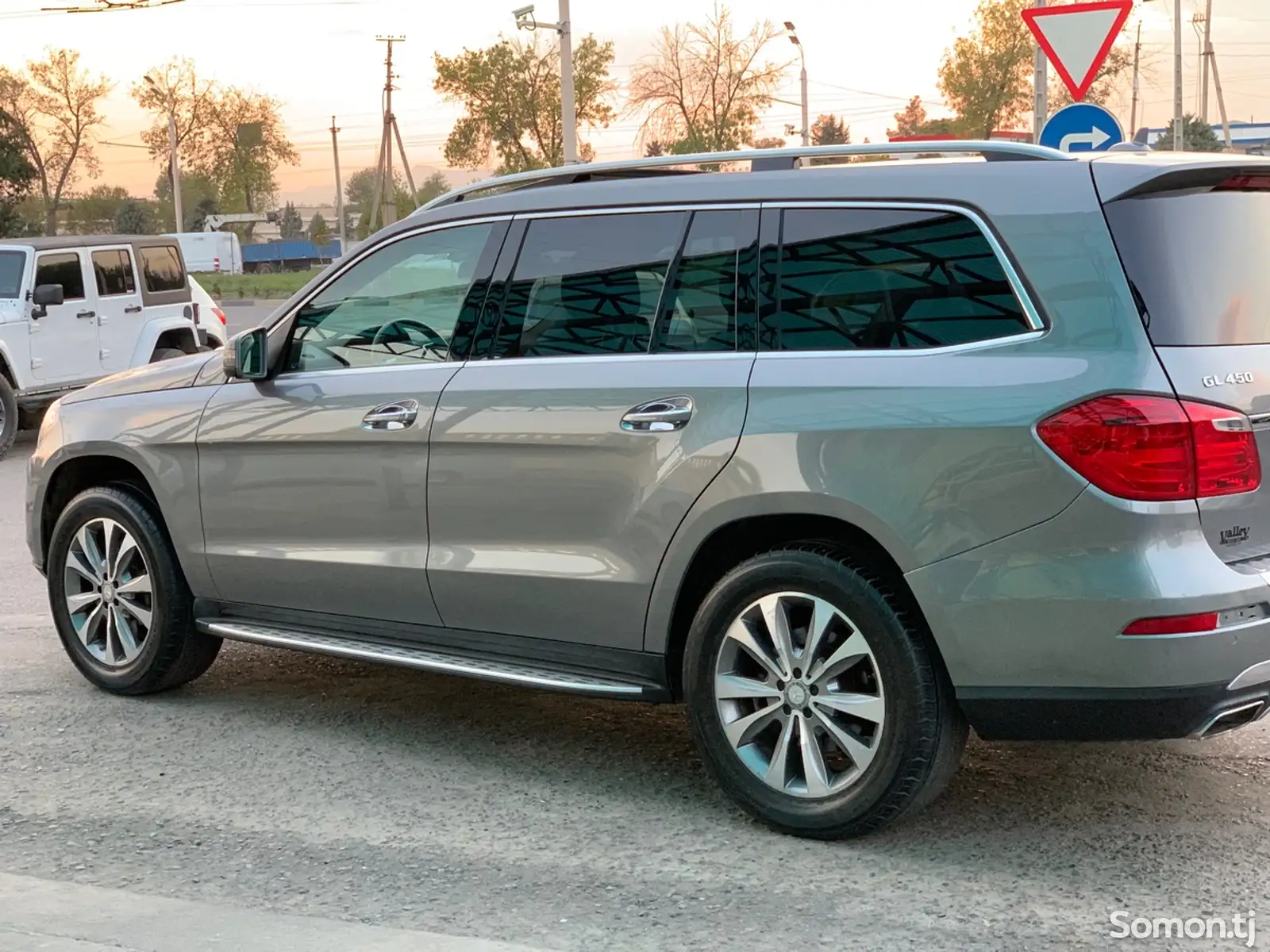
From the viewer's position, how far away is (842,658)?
405cm

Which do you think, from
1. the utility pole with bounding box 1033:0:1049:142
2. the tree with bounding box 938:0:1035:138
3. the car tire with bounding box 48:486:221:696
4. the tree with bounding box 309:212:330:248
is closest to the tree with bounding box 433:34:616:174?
the tree with bounding box 938:0:1035:138

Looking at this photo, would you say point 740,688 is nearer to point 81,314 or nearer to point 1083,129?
point 1083,129

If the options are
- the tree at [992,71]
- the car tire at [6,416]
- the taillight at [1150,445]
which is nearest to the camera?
the taillight at [1150,445]

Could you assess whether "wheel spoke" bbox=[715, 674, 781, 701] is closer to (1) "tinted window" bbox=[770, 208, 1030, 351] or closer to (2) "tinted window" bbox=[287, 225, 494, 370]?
(1) "tinted window" bbox=[770, 208, 1030, 351]

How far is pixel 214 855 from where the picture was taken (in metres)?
4.17

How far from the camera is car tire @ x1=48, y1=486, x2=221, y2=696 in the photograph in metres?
5.64

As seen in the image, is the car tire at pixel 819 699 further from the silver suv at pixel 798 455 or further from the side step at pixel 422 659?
the side step at pixel 422 659

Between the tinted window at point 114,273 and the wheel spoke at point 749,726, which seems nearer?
the wheel spoke at point 749,726

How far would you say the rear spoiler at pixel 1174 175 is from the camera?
382cm

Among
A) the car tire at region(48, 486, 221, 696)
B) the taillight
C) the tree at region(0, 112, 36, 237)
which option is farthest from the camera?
the tree at region(0, 112, 36, 237)

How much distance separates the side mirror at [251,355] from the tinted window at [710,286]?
157 centimetres

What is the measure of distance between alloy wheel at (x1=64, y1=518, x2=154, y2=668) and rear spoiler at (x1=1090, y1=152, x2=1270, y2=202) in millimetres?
3643

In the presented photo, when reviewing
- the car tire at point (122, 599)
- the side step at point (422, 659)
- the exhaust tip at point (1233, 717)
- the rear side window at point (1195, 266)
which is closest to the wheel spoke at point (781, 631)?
the side step at point (422, 659)

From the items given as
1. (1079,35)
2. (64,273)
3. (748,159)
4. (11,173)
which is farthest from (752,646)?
(11,173)
